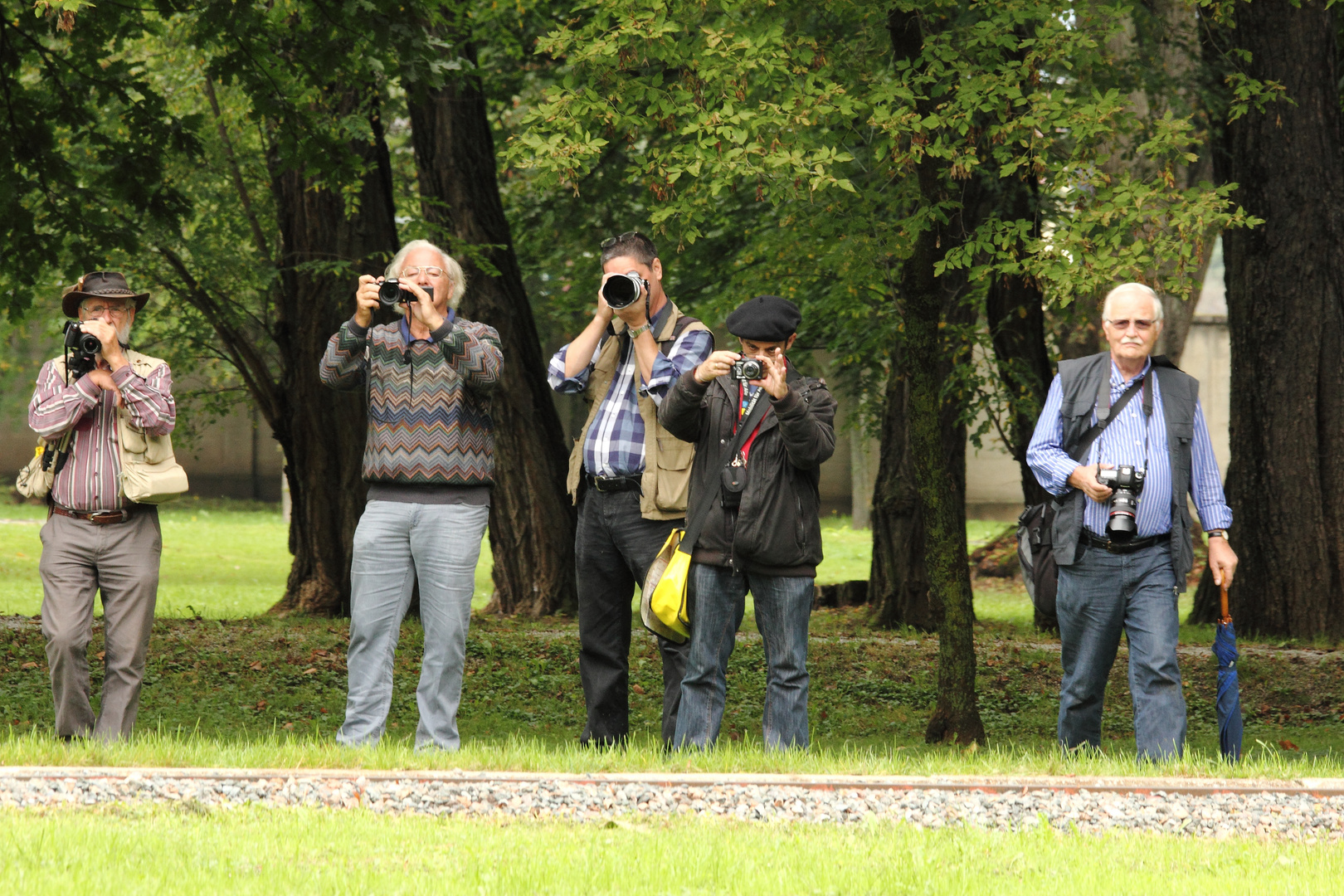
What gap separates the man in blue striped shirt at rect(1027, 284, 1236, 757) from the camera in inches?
219

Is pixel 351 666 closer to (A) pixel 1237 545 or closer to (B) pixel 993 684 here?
(B) pixel 993 684

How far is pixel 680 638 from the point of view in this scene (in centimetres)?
563

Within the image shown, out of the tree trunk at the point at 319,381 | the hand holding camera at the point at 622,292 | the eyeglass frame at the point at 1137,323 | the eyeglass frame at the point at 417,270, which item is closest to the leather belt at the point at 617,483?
the hand holding camera at the point at 622,292

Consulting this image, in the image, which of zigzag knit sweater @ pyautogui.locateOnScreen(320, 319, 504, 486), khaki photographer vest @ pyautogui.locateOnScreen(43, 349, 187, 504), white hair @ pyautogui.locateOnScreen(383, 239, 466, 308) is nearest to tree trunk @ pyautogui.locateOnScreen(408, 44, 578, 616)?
white hair @ pyautogui.locateOnScreen(383, 239, 466, 308)

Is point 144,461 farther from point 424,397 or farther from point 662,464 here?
point 662,464

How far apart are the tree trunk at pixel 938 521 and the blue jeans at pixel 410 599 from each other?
8.89 ft

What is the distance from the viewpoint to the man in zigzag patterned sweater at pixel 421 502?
5727 millimetres

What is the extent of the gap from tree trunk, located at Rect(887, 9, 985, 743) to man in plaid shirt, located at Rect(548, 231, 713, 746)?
1992mm

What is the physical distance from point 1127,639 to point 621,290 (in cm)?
239

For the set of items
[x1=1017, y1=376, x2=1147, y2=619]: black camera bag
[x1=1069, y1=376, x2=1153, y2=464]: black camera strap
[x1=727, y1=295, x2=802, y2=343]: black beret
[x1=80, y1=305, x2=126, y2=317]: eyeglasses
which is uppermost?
[x1=80, y1=305, x2=126, y2=317]: eyeglasses

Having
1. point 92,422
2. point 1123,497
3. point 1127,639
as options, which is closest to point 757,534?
point 1123,497

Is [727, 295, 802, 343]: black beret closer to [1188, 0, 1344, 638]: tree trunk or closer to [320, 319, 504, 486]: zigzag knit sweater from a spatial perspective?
[320, 319, 504, 486]: zigzag knit sweater

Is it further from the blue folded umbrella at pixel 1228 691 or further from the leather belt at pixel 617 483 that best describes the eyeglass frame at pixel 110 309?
the blue folded umbrella at pixel 1228 691

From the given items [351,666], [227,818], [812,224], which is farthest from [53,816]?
[812,224]
